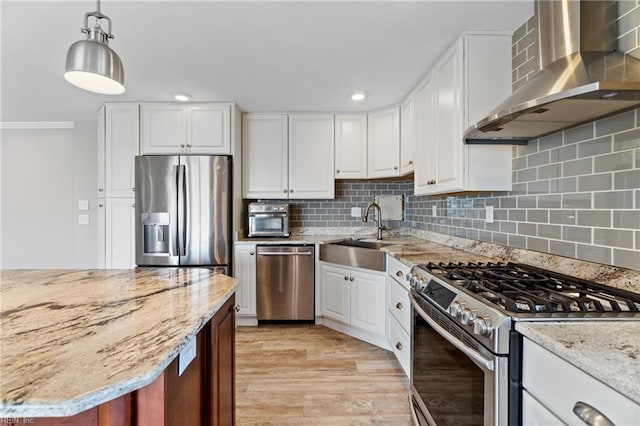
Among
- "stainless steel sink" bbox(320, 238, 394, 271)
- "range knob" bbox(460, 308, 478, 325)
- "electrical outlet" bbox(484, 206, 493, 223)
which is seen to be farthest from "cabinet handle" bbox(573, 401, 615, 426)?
"stainless steel sink" bbox(320, 238, 394, 271)

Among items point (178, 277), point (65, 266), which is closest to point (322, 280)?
point (178, 277)

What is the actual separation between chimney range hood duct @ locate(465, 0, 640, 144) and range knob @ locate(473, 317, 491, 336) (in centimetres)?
78

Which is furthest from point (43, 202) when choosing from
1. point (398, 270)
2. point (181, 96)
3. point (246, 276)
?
point (398, 270)

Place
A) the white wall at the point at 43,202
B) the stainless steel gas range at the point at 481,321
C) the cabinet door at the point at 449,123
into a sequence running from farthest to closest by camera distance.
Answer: the white wall at the point at 43,202, the cabinet door at the point at 449,123, the stainless steel gas range at the point at 481,321

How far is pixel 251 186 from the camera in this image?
11.4ft

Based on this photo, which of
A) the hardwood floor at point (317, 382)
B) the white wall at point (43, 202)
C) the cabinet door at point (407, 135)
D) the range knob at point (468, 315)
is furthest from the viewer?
the white wall at point (43, 202)

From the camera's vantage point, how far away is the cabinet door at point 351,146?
11.3 ft

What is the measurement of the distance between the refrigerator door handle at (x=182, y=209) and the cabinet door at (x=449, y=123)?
2.30m

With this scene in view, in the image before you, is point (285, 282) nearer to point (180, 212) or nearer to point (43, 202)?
point (180, 212)

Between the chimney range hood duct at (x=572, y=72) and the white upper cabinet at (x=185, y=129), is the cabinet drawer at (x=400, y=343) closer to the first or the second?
the chimney range hood duct at (x=572, y=72)

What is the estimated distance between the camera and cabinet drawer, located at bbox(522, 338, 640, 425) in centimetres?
A: 61

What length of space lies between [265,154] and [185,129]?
0.85 metres

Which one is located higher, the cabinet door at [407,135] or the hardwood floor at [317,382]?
the cabinet door at [407,135]

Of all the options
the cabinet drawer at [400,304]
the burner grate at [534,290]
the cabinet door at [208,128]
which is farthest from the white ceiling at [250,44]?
the cabinet drawer at [400,304]
